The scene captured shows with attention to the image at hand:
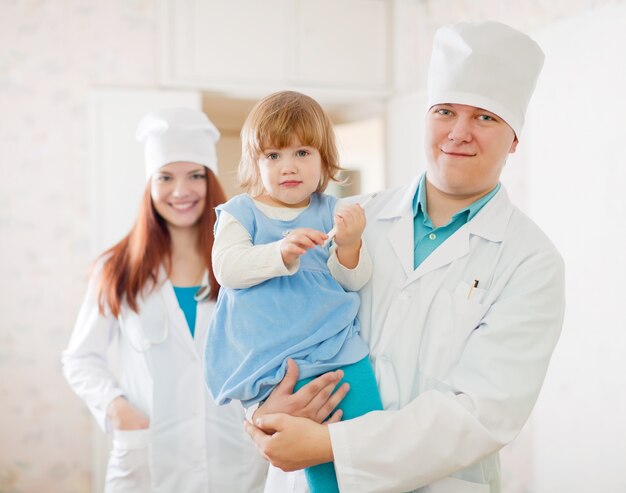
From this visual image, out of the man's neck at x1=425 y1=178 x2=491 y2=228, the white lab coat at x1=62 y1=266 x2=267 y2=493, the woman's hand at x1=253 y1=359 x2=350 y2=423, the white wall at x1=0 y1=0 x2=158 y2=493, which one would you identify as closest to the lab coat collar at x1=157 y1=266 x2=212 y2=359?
the white lab coat at x1=62 y1=266 x2=267 y2=493

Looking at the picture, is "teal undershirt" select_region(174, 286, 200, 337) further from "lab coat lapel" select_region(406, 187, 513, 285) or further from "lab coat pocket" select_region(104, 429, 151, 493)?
"lab coat lapel" select_region(406, 187, 513, 285)

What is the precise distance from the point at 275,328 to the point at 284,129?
380 mm

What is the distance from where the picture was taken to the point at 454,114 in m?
1.31

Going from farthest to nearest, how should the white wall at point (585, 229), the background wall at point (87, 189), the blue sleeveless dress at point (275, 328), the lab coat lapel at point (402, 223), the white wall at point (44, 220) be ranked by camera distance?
the white wall at point (44, 220) → the background wall at point (87, 189) → the white wall at point (585, 229) → the lab coat lapel at point (402, 223) → the blue sleeveless dress at point (275, 328)

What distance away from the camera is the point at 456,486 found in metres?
1.26

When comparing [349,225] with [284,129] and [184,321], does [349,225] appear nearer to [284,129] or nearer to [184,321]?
[284,129]

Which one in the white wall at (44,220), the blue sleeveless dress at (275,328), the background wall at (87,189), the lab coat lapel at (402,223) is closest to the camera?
the blue sleeveless dress at (275,328)

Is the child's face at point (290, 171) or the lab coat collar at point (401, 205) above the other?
the child's face at point (290, 171)

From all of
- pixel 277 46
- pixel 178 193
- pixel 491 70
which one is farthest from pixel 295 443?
pixel 277 46

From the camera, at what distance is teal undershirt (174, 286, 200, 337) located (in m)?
1.93

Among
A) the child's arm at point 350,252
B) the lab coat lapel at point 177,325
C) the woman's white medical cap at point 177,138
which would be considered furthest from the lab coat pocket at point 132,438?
the child's arm at point 350,252

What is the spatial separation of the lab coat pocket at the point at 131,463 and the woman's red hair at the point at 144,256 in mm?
350

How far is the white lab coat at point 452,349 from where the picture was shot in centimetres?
114

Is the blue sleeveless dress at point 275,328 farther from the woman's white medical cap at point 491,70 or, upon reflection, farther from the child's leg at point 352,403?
the woman's white medical cap at point 491,70
